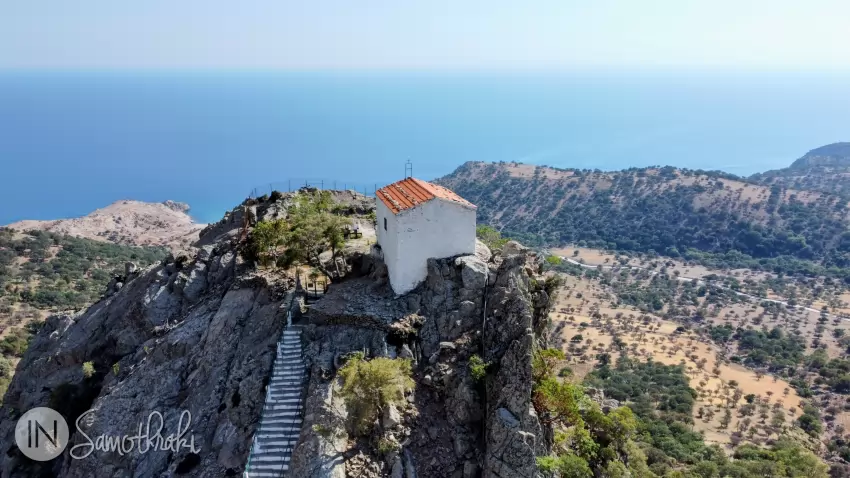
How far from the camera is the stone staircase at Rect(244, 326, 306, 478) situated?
58.2 ft

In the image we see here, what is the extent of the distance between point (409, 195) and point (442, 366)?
7.54m

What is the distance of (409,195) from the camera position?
23031 mm

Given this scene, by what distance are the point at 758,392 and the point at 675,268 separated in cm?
5835

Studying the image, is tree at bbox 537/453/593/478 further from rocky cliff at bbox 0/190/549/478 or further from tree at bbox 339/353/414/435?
tree at bbox 339/353/414/435

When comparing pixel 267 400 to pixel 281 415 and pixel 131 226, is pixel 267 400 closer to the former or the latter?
pixel 281 415

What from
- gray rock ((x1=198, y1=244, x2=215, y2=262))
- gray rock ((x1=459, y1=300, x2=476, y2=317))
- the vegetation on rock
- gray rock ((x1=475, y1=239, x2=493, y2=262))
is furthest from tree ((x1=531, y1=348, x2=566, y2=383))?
gray rock ((x1=198, y1=244, x2=215, y2=262))

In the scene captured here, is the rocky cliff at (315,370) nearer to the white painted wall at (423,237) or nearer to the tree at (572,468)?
the white painted wall at (423,237)

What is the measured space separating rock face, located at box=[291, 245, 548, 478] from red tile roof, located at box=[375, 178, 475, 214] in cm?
262

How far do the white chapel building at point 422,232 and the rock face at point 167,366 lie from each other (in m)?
5.21

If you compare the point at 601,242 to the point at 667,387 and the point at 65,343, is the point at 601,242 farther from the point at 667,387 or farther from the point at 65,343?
the point at 65,343

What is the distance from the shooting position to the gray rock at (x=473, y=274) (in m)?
21.7

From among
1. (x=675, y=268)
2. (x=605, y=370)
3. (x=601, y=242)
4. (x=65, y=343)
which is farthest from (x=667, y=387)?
(x=601, y=242)

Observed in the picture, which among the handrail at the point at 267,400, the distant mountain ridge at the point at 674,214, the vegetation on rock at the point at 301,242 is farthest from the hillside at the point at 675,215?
the handrail at the point at 267,400

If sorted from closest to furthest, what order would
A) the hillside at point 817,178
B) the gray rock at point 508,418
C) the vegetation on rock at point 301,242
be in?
1. the gray rock at point 508,418
2. the vegetation on rock at point 301,242
3. the hillside at point 817,178
